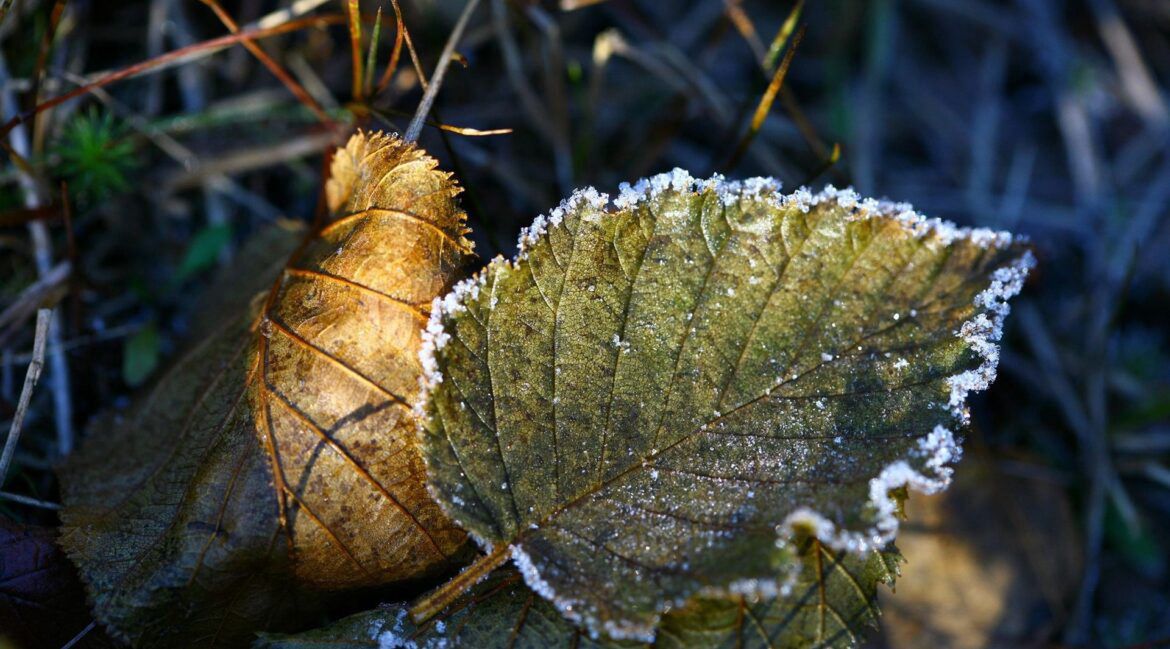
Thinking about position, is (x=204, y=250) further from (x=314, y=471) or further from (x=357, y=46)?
(x=314, y=471)

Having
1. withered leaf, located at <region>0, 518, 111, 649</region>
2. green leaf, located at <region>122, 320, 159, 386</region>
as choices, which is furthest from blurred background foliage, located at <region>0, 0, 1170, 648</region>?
withered leaf, located at <region>0, 518, 111, 649</region>

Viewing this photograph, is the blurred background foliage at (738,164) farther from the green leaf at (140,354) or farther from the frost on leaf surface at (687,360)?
the frost on leaf surface at (687,360)

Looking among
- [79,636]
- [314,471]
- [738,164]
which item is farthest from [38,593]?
[738,164]

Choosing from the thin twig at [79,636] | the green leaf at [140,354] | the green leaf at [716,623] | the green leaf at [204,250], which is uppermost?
the green leaf at [204,250]

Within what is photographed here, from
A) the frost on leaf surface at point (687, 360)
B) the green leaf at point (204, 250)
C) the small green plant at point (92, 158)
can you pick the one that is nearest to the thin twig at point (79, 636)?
the frost on leaf surface at point (687, 360)

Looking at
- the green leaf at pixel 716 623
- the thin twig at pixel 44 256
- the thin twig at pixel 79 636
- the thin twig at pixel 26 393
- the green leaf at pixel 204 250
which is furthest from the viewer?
the green leaf at pixel 204 250

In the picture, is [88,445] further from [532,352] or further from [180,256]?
[532,352]

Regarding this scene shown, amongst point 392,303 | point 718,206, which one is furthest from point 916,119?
point 392,303
